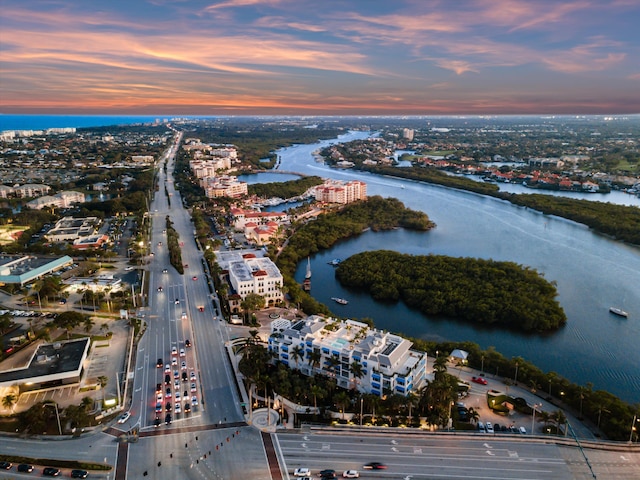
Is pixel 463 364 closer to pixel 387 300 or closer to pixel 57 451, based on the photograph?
pixel 387 300

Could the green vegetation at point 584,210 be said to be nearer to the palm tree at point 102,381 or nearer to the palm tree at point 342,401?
the palm tree at point 342,401

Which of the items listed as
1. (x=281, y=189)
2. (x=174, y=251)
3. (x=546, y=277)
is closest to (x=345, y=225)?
(x=174, y=251)

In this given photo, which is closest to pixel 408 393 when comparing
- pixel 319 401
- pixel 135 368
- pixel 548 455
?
pixel 319 401

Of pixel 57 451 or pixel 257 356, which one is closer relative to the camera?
pixel 57 451

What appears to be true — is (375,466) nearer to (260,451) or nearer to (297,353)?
(260,451)

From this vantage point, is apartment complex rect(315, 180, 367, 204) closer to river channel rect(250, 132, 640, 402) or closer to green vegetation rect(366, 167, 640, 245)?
river channel rect(250, 132, 640, 402)

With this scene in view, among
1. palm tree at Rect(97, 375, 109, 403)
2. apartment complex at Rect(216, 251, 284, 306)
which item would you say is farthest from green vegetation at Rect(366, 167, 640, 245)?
palm tree at Rect(97, 375, 109, 403)

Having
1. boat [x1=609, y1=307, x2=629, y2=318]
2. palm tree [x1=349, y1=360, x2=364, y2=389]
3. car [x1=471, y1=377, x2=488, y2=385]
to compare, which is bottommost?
boat [x1=609, y1=307, x2=629, y2=318]
